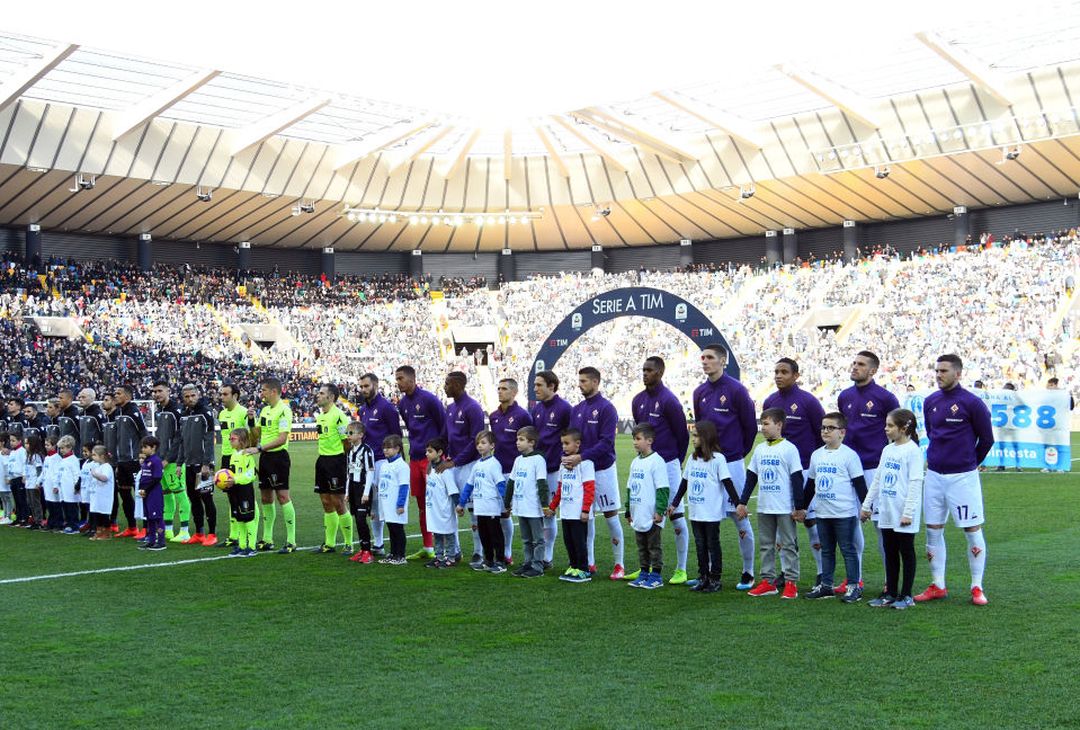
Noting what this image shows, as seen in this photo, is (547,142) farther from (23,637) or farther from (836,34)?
(23,637)

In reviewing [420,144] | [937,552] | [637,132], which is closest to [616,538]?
[937,552]

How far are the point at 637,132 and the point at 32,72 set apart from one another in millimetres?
20129

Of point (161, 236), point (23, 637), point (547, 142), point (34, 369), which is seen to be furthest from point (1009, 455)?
point (161, 236)

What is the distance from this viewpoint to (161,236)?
51656 millimetres

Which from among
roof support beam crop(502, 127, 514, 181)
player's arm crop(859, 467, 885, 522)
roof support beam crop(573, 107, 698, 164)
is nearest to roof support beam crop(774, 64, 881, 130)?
roof support beam crop(573, 107, 698, 164)

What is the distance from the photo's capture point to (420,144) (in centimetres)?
4212

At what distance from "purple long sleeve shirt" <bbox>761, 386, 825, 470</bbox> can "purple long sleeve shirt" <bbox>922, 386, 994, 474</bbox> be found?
111cm

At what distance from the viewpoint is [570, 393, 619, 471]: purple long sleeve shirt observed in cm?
990

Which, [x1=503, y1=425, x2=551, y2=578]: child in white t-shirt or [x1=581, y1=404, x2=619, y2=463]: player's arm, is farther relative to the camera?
[x1=503, y1=425, x2=551, y2=578]: child in white t-shirt

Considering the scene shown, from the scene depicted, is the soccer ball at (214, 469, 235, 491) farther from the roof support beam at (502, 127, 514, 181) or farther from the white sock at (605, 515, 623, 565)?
the roof support beam at (502, 127, 514, 181)

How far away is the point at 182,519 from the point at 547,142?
3180 centimetres

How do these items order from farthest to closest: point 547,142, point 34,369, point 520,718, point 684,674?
point 547,142 < point 34,369 < point 684,674 < point 520,718

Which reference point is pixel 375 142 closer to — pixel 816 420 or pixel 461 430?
pixel 461 430

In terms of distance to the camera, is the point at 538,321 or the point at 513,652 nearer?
the point at 513,652
